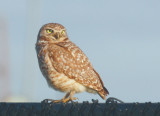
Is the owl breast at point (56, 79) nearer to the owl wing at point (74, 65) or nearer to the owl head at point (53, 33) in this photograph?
the owl wing at point (74, 65)

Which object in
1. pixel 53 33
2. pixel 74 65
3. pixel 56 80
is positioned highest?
pixel 53 33

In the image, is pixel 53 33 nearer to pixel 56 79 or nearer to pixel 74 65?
pixel 74 65

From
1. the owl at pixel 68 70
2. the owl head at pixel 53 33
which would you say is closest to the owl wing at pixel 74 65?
the owl at pixel 68 70

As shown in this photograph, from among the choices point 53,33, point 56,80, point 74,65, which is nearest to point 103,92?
point 74,65

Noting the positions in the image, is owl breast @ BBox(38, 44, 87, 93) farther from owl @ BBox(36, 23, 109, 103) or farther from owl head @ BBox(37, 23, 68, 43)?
owl head @ BBox(37, 23, 68, 43)

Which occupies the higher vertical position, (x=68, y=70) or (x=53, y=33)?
(x=53, y=33)

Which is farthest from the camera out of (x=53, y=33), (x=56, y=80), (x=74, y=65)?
(x=53, y=33)
